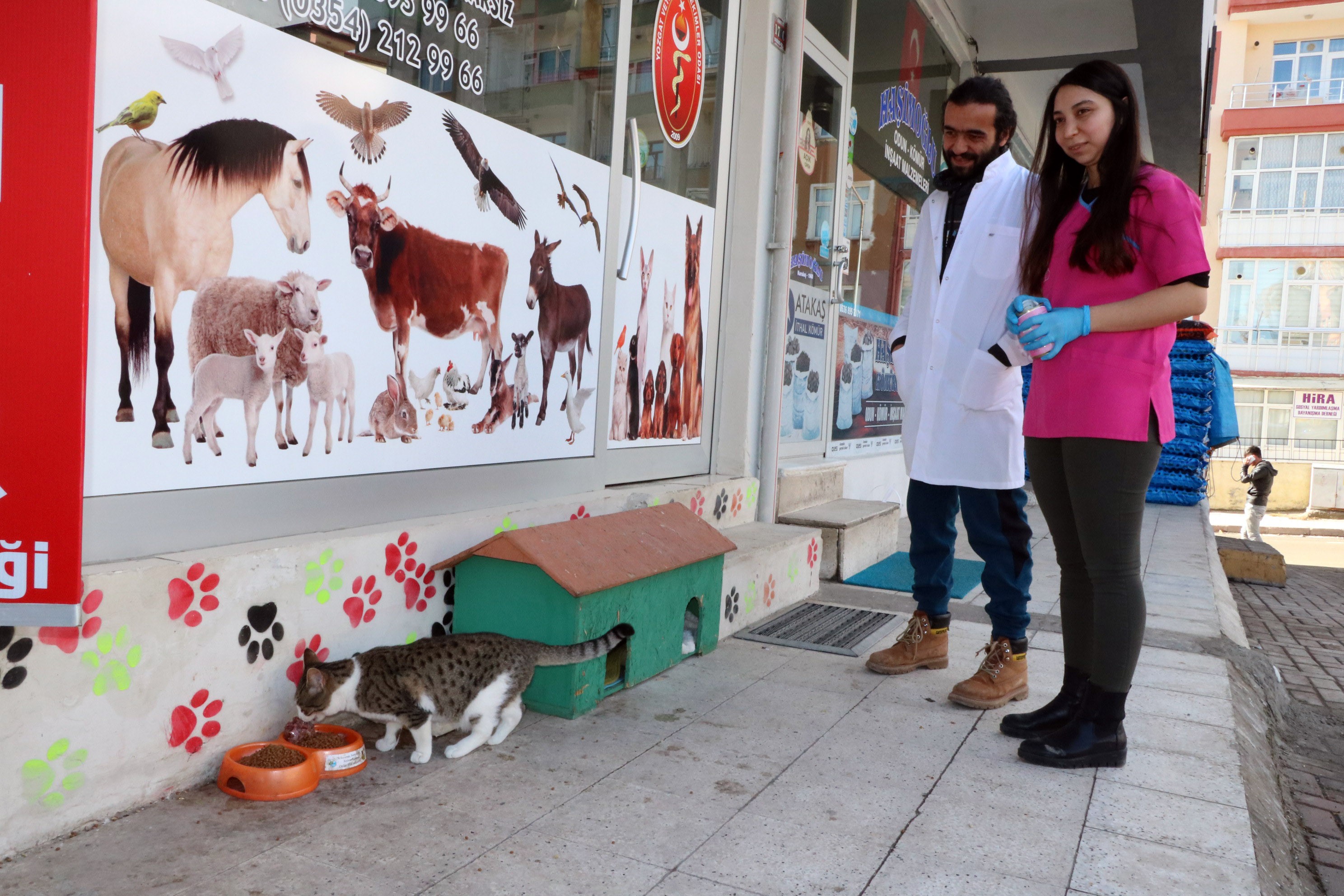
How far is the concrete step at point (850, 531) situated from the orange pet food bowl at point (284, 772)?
3090 millimetres

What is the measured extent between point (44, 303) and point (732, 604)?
9.26 ft

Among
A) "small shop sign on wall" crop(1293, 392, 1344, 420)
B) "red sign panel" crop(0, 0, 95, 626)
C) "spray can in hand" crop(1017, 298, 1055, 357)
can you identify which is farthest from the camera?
"small shop sign on wall" crop(1293, 392, 1344, 420)

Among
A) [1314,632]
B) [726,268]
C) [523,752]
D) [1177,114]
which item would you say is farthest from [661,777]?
[1177,114]

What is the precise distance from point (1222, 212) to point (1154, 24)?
2448cm

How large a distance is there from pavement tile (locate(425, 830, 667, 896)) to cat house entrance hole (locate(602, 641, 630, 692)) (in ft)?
3.35

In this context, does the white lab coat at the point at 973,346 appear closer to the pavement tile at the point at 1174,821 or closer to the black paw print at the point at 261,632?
the pavement tile at the point at 1174,821

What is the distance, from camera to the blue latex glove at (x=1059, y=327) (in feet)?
7.77

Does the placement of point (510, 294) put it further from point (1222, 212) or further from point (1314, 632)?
point (1222, 212)

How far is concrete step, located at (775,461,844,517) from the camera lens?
5188mm

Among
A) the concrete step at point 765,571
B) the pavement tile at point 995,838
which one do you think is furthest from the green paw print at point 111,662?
the concrete step at point 765,571

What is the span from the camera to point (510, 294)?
3.32 meters

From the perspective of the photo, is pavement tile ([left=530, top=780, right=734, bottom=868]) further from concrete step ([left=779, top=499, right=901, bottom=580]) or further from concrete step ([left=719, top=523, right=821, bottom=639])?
concrete step ([left=779, top=499, right=901, bottom=580])

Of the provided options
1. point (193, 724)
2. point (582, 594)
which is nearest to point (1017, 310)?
point (582, 594)

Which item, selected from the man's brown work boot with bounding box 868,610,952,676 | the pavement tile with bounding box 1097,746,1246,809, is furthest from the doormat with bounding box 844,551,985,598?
the pavement tile with bounding box 1097,746,1246,809
